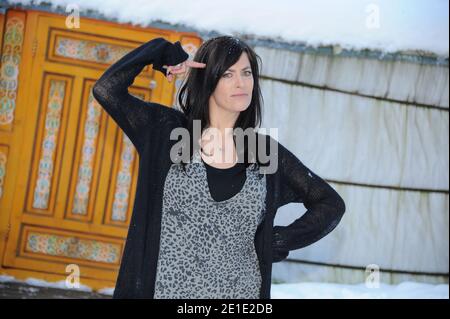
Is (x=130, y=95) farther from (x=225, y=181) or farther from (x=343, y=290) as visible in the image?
(x=343, y=290)

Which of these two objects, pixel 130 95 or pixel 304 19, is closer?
pixel 130 95

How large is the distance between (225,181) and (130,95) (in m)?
0.28

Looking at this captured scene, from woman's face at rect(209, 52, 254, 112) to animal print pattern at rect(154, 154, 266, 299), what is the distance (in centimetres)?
16

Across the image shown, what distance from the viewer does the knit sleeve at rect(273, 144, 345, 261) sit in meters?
1.64

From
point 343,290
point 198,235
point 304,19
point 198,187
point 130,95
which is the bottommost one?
point 343,290

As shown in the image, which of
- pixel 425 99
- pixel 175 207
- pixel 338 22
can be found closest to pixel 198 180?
pixel 175 207

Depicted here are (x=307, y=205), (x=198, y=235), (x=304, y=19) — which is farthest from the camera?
(x=304, y=19)

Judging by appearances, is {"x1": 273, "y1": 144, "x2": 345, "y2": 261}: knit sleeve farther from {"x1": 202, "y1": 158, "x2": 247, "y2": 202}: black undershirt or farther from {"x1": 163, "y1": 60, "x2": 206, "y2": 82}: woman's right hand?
{"x1": 163, "y1": 60, "x2": 206, "y2": 82}: woman's right hand

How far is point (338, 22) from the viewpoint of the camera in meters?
3.33

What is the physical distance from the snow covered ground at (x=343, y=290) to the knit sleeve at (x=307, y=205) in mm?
1579

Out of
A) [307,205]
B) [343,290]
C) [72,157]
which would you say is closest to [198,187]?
[307,205]

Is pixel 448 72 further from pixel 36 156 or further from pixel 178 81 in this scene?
pixel 36 156

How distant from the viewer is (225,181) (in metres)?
1.52
